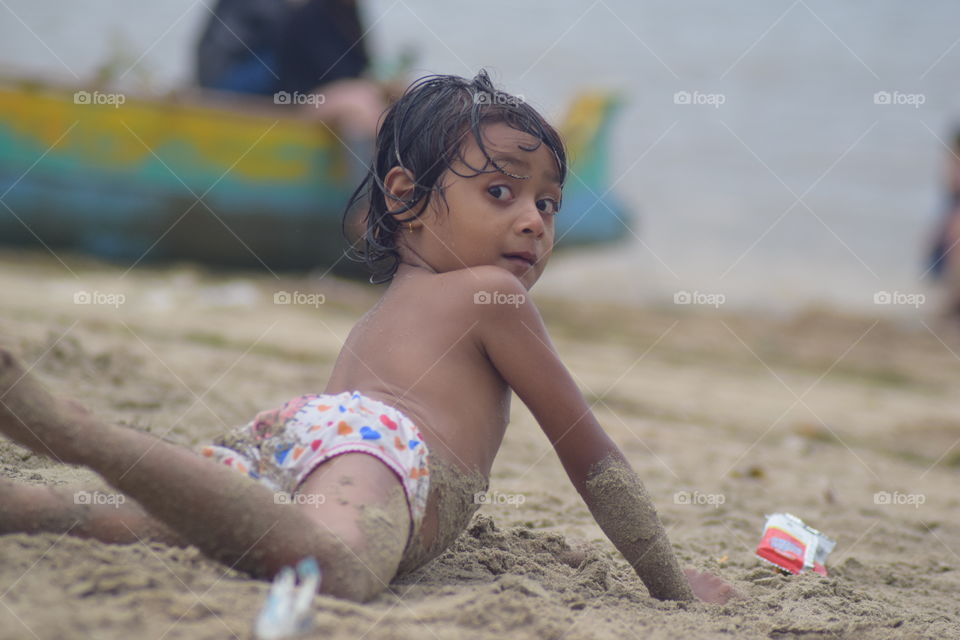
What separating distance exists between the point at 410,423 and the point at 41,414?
2.17 ft

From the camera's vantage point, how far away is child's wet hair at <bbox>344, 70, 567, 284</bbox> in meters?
2.17

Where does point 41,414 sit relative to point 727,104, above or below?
below

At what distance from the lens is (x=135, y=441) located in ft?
5.11

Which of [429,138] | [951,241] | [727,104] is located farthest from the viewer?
[727,104]

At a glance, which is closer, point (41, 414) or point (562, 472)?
point (41, 414)

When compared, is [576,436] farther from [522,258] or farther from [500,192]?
[500,192]

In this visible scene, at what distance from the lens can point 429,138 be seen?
2.20m

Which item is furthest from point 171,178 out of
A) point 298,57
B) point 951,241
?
point 951,241

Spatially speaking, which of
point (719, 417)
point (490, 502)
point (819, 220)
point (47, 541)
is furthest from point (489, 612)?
point (819, 220)

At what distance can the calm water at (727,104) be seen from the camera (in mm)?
11242

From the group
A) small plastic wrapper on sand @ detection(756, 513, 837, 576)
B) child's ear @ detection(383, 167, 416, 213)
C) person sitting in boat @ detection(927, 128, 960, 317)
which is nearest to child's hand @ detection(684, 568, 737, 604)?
small plastic wrapper on sand @ detection(756, 513, 837, 576)

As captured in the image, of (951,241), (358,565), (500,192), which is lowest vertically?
(358,565)

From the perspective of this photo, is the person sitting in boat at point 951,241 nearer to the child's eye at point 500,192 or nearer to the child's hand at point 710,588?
the child's hand at point 710,588

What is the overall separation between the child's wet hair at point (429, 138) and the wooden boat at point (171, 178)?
13.3ft
